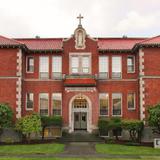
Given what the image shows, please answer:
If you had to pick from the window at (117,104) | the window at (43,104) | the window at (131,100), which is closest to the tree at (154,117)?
the window at (131,100)

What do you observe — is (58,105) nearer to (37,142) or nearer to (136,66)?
(37,142)

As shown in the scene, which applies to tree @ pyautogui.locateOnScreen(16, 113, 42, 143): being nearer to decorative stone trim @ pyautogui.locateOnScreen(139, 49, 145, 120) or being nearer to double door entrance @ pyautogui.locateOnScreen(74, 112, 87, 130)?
double door entrance @ pyautogui.locateOnScreen(74, 112, 87, 130)

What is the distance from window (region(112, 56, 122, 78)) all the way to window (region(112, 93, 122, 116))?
1.93 metres

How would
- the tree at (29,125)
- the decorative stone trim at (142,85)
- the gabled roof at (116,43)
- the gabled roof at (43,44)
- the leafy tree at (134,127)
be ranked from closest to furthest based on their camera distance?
the tree at (29,125)
the leafy tree at (134,127)
the decorative stone trim at (142,85)
the gabled roof at (43,44)
the gabled roof at (116,43)

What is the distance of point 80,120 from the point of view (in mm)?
38062

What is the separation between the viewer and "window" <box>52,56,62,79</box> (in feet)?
125

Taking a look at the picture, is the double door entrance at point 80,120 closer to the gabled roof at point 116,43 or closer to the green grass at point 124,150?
the gabled roof at point 116,43

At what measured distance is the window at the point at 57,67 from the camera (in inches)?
1500

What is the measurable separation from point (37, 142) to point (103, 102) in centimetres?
792

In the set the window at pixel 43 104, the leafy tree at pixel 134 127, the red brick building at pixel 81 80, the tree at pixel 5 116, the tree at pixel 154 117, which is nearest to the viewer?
the tree at pixel 154 117

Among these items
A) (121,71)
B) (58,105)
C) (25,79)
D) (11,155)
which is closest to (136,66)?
(121,71)

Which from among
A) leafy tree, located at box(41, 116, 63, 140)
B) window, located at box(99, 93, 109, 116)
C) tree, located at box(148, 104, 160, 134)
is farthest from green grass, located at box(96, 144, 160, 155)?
window, located at box(99, 93, 109, 116)

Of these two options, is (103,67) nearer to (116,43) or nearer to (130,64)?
(130,64)

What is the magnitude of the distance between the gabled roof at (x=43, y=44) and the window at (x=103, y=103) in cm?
616
